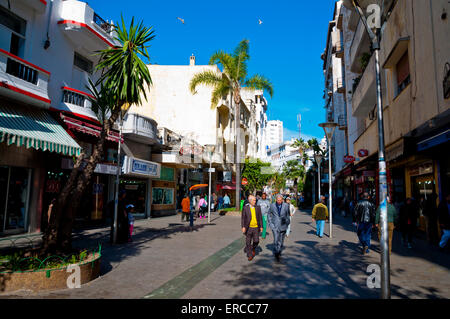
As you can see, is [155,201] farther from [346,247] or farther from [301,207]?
[301,207]

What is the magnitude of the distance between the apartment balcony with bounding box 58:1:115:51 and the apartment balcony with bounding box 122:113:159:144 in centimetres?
431

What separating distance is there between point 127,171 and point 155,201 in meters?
6.44

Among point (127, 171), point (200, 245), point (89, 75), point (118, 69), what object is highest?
point (89, 75)

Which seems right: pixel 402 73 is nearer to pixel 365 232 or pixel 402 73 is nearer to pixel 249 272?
pixel 365 232

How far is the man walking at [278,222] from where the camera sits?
8.36 metres

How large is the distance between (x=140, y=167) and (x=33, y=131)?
823 centimetres

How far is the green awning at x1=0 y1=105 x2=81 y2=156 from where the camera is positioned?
9.19 meters

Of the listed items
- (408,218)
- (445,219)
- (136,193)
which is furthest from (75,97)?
(445,219)

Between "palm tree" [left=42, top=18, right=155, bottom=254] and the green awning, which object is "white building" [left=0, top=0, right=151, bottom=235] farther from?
"palm tree" [left=42, top=18, right=155, bottom=254]

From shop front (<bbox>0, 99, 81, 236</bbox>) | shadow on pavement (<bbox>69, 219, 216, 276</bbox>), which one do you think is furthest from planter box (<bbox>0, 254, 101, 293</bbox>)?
shop front (<bbox>0, 99, 81, 236</bbox>)

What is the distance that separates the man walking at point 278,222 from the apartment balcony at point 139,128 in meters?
11.4

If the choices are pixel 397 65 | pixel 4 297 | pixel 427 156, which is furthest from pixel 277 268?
pixel 397 65

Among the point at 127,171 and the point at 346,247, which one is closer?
the point at 346,247
